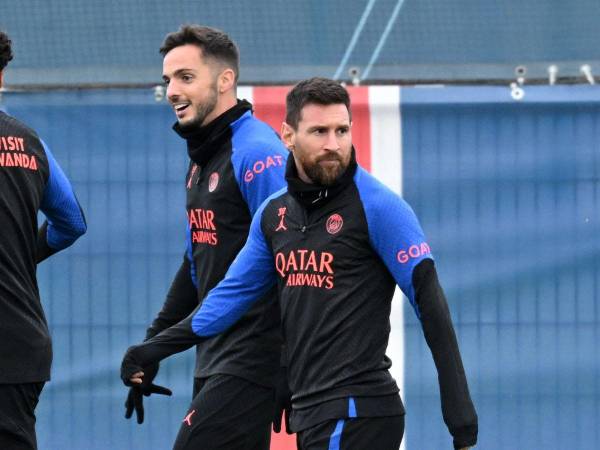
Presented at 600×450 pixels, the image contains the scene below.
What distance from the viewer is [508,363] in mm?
6664

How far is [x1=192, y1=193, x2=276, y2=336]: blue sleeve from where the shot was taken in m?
4.50

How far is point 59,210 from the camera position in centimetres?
508

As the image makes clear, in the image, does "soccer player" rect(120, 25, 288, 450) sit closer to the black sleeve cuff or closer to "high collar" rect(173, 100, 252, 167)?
"high collar" rect(173, 100, 252, 167)

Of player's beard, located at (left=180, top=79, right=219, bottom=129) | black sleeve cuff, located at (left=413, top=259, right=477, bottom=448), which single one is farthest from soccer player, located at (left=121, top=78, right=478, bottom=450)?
player's beard, located at (left=180, top=79, right=219, bottom=129)

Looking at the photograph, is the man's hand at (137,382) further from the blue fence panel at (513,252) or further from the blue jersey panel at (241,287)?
the blue fence panel at (513,252)

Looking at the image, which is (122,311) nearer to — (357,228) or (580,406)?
(580,406)

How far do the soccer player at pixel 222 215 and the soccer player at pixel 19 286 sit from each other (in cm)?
41

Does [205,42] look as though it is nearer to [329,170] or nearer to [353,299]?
[329,170]

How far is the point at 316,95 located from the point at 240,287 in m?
0.69

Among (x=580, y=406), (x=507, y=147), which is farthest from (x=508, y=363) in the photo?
(x=507, y=147)

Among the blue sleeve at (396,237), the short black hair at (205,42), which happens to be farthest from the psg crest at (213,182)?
the blue sleeve at (396,237)

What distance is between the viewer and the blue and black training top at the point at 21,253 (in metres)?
4.71

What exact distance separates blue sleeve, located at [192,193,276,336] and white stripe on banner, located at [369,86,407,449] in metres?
2.13

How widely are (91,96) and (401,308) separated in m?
1.78
